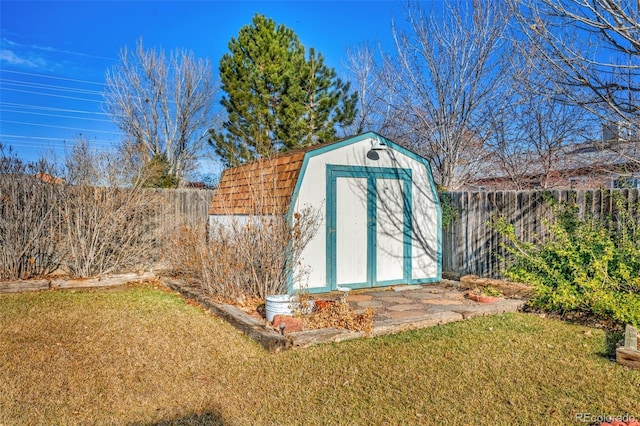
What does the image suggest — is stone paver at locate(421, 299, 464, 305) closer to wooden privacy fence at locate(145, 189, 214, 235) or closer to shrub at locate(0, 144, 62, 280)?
wooden privacy fence at locate(145, 189, 214, 235)

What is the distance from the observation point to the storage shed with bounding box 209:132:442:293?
279 inches

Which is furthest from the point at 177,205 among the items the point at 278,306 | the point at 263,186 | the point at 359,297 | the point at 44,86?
the point at 44,86

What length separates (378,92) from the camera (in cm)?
1789

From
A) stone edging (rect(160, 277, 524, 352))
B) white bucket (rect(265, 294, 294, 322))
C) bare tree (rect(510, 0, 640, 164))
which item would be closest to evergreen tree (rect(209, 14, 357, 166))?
stone edging (rect(160, 277, 524, 352))

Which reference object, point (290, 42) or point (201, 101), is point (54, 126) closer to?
point (201, 101)

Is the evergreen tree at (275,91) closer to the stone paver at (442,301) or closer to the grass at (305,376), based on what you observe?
the stone paver at (442,301)

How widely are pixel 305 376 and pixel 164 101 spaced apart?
2158cm

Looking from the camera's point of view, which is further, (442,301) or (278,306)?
(442,301)

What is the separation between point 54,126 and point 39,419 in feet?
73.0

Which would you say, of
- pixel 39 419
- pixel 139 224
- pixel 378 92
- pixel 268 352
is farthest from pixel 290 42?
pixel 39 419

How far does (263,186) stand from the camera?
263 inches

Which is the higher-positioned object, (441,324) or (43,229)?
(43,229)

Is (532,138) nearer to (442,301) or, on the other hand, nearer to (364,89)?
(442,301)

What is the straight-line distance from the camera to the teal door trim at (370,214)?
7289 mm
